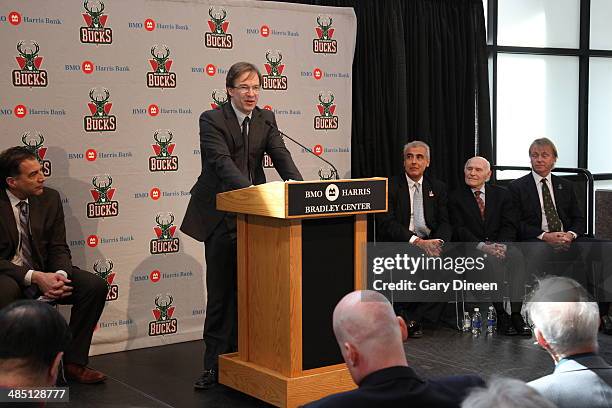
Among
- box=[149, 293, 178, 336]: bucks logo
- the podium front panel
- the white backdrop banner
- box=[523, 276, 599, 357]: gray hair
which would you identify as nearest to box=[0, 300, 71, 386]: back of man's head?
box=[523, 276, 599, 357]: gray hair

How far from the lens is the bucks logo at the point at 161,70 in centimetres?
595

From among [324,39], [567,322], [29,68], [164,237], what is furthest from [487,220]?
[567,322]

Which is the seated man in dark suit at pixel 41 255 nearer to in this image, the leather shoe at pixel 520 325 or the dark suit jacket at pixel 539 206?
the leather shoe at pixel 520 325

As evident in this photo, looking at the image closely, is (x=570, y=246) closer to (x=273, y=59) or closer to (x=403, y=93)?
(x=403, y=93)

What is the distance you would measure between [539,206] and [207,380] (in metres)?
3.02

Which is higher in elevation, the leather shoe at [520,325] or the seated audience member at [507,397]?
the seated audience member at [507,397]

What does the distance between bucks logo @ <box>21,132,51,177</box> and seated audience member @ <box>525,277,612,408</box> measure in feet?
12.1

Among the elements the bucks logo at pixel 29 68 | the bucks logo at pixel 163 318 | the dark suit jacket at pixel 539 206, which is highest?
the bucks logo at pixel 29 68

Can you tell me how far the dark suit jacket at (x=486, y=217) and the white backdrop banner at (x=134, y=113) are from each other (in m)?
1.29

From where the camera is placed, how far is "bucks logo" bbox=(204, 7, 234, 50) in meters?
6.20

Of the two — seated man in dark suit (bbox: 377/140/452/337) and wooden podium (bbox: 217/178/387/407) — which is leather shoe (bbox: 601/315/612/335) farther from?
wooden podium (bbox: 217/178/387/407)

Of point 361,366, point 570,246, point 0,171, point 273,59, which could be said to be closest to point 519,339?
point 570,246

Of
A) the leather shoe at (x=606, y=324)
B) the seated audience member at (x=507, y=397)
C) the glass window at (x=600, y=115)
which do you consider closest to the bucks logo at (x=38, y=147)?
the leather shoe at (x=606, y=324)

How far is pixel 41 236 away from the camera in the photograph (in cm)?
507
